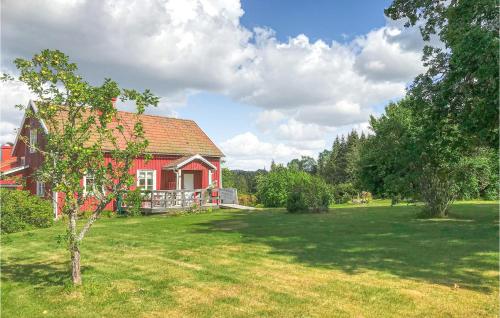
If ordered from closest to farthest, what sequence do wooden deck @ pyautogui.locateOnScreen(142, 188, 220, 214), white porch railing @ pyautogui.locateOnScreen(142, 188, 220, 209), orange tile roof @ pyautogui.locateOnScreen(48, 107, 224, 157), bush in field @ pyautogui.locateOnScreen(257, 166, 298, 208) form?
1. wooden deck @ pyautogui.locateOnScreen(142, 188, 220, 214)
2. white porch railing @ pyautogui.locateOnScreen(142, 188, 220, 209)
3. orange tile roof @ pyautogui.locateOnScreen(48, 107, 224, 157)
4. bush in field @ pyautogui.locateOnScreen(257, 166, 298, 208)

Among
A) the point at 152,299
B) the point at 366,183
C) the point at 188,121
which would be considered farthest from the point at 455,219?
the point at 188,121

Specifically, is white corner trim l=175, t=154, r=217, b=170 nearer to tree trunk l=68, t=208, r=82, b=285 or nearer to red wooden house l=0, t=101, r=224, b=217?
red wooden house l=0, t=101, r=224, b=217

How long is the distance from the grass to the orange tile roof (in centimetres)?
1494

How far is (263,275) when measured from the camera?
8.64 m

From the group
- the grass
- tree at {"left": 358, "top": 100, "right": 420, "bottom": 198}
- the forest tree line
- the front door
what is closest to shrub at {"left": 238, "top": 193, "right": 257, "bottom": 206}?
the front door

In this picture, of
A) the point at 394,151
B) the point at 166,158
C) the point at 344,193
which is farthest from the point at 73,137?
the point at 344,193

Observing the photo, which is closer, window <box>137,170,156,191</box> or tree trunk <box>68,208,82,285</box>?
tree trunk <box>68,208,82,285</box>

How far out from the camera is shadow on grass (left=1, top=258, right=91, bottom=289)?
8609mm

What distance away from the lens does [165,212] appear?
1011 inches

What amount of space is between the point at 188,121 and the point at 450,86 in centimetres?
2574

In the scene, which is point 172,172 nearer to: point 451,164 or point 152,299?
point 451,164

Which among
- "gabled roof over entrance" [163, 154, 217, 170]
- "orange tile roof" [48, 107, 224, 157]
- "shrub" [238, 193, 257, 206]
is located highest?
"orange tile roof" [48, 107, 224, 157]

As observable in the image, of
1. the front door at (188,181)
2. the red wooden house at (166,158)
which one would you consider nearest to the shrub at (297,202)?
the red wooden house at (166,158)

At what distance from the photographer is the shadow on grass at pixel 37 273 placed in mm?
8609
